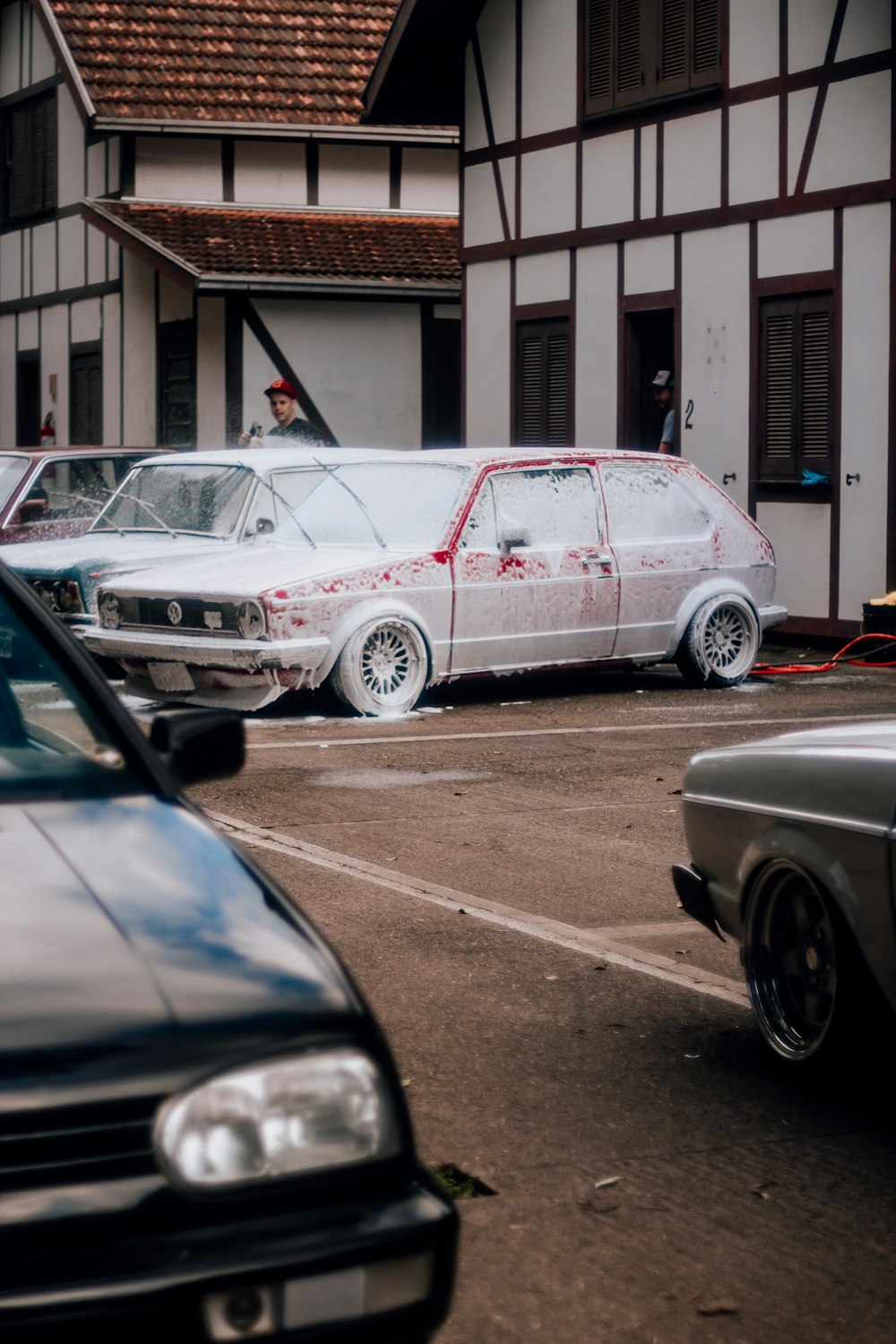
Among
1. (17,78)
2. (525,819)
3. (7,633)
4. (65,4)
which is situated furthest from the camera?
(17,78)

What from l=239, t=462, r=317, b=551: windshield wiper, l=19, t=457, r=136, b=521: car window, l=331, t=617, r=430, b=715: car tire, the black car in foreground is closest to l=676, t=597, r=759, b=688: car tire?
l=331, t=617, r=430, b=715: car tire

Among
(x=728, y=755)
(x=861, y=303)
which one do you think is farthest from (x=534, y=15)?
(x=728, y=755)

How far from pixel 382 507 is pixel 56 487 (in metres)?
4.72

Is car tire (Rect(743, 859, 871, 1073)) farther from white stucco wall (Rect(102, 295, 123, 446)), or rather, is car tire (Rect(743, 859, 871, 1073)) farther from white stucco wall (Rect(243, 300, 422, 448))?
white stucco wall (Rect(102, 295, 123, 446))

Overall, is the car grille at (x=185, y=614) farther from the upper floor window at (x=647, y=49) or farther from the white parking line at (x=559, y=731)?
the upper floor window at (x=647, y=49)

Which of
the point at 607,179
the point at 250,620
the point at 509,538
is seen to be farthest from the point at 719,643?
the point at 607,179

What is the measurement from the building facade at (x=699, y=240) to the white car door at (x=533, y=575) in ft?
13.8

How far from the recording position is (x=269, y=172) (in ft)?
88.1

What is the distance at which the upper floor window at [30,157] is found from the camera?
29.5 meters

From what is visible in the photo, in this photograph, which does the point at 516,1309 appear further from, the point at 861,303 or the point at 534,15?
the point at 534,15

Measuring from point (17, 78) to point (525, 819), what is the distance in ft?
80.7

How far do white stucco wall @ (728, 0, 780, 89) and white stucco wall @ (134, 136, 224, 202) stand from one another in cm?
1001

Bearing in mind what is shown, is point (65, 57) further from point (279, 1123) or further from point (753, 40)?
point (279, 1123)

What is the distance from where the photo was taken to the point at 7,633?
3676 millimetres
